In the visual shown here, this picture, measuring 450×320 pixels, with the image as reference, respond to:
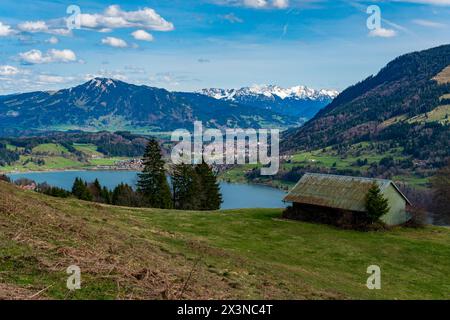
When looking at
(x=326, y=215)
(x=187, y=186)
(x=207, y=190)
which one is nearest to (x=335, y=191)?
(x=326, y=215)

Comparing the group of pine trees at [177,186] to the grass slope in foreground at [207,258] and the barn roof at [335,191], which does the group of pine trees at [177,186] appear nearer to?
the barn roof at [335,191]

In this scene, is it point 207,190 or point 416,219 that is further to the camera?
point 207,190

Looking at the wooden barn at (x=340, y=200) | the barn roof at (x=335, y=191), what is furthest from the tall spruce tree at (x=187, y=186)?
→ the wooden barn at (x=340, y=200)

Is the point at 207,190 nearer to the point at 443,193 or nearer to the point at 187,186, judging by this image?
the point at 187,186

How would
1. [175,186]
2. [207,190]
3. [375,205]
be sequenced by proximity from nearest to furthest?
[375,205], [175,186], [207,190]

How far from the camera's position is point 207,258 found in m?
28.8

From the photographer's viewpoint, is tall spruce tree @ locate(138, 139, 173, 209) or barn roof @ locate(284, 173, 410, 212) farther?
tall spruce tree @ locate(138, 139, 173, 209)

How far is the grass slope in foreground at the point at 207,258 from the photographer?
1755 cm

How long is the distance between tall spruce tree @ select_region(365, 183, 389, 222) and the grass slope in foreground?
7.71 ft

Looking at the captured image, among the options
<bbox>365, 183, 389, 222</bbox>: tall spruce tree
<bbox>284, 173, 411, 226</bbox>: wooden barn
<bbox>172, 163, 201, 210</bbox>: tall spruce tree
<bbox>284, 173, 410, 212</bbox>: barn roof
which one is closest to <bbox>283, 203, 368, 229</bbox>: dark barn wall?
<bbox>284, 173, 411, 226</bbox>: wooden barn

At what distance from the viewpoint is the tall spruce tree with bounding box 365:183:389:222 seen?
178 feet

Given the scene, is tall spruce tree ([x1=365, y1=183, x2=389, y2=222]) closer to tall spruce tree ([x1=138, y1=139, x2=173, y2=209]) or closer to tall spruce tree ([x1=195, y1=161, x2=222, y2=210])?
tall spruce tree ([x1=195, y1=161, x2=222, y2=210])

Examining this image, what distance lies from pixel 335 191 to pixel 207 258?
35.6 meters
